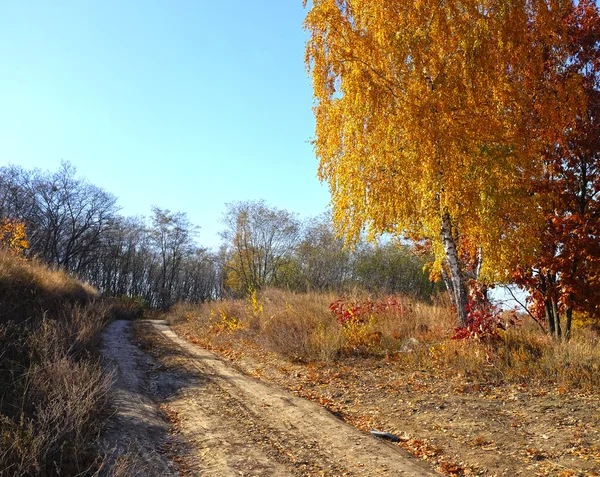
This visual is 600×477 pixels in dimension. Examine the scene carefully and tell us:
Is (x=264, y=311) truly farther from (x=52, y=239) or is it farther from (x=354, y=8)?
(x=52, y=239)

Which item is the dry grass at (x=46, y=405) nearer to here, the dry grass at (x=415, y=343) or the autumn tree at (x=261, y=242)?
the dry grass at (x=415, y=343)

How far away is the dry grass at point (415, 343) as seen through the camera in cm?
816

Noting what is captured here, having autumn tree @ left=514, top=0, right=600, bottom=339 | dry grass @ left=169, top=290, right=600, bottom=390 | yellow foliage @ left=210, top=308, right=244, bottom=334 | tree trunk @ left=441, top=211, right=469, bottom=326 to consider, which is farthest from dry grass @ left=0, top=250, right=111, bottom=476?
autumn tree @ left=514, top=0, right=600, bottom=339

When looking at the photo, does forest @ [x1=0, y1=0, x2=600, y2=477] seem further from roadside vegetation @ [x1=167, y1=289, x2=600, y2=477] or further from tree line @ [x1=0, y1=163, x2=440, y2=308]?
tree line @ [x1=0, y1=163, x2=440, y2=308]

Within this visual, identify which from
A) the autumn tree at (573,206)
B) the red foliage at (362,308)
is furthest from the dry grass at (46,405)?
the autumn tree at (573,206)

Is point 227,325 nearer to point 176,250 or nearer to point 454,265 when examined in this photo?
point 454,265

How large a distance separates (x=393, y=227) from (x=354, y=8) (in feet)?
17.0

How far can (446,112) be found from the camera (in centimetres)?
914

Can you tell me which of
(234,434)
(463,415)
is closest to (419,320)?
(463,415)

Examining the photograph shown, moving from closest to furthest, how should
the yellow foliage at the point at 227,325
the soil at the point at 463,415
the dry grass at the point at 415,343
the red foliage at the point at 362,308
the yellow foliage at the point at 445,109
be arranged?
the soil at the point at 463,415, the dry grass at the point at 415,343, the yellow foliage at the point at 445,109, the red foliage at the point at 362,308, the yellow foliage at the point at 227,325

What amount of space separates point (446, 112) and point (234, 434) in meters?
7.32

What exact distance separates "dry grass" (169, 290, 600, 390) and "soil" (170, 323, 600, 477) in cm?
44

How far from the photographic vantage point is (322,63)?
10.3 metres

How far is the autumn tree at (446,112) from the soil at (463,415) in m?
2.61
